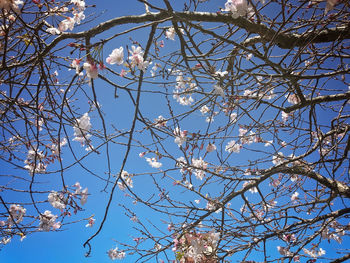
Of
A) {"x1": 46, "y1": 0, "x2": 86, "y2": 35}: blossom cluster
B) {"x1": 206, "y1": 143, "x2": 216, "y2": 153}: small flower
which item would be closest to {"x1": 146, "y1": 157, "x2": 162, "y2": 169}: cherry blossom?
{"x1": 206, "y1": 143, "x2": 216, "y2": 153}: small flower

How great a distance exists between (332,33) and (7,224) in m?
4.42

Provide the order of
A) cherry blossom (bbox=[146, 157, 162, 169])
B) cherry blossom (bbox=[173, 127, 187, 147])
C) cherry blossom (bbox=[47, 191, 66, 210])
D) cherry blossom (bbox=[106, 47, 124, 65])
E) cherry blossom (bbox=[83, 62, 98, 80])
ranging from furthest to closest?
cherry blossom (bbox=[146, 157, 162, 169])
cherry blossom (bbox=[47, 191, 66, 210])
cherry blossom (bbox=[173, 127, 187, 147])
cherry blossom (bbox=[106, 47, 124, 65])
cherry blossom (bbox=[83, 62, 98, 80])

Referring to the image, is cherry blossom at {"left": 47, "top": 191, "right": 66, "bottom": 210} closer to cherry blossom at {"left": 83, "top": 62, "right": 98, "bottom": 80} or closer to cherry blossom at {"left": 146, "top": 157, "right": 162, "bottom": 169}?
cherry blossom at {"left": 146, "top": 157, "right": 162, "bottom": 169}

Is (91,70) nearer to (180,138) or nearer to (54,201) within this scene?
(180,138)

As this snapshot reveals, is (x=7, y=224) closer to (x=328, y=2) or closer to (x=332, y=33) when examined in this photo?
(x=328, y=2)

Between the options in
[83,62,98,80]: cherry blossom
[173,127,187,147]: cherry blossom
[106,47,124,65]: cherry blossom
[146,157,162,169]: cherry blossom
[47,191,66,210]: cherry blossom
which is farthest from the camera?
[146,157,162,169]: cherry blossom

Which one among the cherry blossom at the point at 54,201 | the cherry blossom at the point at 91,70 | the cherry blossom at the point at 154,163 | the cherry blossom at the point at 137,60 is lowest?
the cherry blossom at the point at 91,70

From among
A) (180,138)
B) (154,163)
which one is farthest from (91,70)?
(154,163)

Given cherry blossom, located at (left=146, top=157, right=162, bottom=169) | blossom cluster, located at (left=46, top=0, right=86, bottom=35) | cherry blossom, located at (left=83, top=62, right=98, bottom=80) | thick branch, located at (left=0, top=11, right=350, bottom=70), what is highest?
blossom cluster, located at (left=46, top=0, right=86, bottom=35)

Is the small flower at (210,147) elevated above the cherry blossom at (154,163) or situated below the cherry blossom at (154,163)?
below

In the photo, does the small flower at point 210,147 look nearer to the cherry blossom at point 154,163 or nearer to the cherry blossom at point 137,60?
the cherry blossom at point 154,163

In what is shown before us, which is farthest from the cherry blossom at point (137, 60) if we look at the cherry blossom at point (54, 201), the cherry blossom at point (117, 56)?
the cherry blossom at point (54, 201)

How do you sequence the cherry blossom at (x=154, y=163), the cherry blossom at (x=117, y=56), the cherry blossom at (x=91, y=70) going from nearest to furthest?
the cherry blossom at (x=91, y=70), the cherry blossom at (x=117, y=56), the cherry blossom at (x=154, y=163)

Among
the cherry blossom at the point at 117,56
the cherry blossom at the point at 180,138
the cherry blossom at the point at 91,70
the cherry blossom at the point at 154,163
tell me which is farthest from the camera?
the cherry blossom at the point at 154,163
